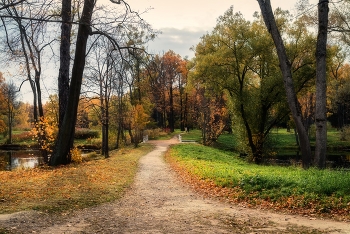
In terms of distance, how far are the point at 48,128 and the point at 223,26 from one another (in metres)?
13.3

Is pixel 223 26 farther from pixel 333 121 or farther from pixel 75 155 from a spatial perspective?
pixel 333 121

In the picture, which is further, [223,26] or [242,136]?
[242,136]

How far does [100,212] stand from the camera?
787cm

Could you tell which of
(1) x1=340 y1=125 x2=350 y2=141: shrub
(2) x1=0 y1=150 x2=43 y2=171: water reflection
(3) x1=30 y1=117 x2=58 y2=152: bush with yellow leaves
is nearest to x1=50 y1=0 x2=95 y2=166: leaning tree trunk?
(3) x1=30 y1=117 x2=58 y2=152: bush with yellow leaves

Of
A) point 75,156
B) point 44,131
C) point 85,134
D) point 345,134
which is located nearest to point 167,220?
point 75,156

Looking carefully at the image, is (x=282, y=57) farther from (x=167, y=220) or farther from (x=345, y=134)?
(x=345, y=134)

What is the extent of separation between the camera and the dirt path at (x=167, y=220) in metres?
6.34

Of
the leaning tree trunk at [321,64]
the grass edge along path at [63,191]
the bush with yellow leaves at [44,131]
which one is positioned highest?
the leaning tree trunk at [321,64]

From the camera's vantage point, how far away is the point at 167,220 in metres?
7.18

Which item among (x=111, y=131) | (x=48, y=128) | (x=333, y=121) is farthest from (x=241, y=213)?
(x=333, y=121)

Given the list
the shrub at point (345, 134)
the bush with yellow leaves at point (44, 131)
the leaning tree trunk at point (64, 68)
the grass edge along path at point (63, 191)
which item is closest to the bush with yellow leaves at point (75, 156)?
the leaning tree trunk at point (64, 68)

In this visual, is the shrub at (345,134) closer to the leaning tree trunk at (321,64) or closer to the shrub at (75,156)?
the leaning tree trunk at (321,64)

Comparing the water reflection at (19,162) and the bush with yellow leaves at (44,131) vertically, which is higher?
the bush with yellow leaves at (44,131)

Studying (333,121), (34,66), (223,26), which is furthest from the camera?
(333,121)
